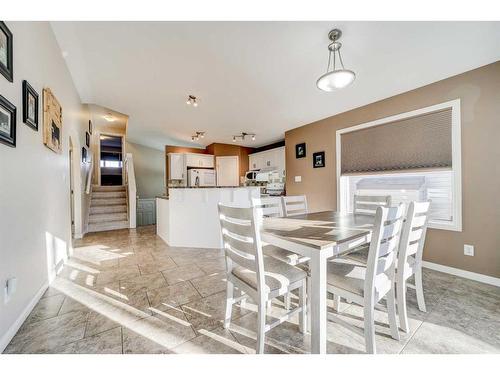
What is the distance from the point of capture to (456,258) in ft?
7.92

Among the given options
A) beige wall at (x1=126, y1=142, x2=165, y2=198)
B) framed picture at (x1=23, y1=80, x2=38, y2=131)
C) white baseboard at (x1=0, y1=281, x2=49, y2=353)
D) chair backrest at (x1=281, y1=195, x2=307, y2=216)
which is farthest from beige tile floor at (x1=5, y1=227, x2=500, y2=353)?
beige wall at (x1=126, y1=142, x2=165, y2=198)

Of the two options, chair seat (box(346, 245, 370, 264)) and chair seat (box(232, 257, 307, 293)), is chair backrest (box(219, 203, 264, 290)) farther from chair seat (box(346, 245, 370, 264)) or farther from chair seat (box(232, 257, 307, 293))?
chair seat (box(346, 245, 370, 264))

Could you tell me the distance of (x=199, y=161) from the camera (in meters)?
6.69

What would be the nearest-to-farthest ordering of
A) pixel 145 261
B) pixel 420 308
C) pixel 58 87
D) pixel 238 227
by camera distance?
pixel 238 227 < pixel 420 308 < pixel 58 87 < pixel 145 261

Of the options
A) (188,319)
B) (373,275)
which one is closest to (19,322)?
(188,319)

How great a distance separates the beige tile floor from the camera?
51.0 inches

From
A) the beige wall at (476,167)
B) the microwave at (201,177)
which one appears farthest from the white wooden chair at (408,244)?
the microwave at (201,177)

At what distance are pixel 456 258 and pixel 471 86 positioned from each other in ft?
6.48

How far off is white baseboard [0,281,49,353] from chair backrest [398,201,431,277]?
2.61 metres

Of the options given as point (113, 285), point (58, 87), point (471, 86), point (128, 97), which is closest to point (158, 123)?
point (128, 97)

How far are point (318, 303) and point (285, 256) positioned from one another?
19.2 inches

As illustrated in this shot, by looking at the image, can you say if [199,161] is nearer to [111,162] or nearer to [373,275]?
[111,162]

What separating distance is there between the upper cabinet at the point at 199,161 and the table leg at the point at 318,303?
594 centimetres

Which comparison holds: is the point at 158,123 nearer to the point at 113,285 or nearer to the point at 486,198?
the point at 113,285
